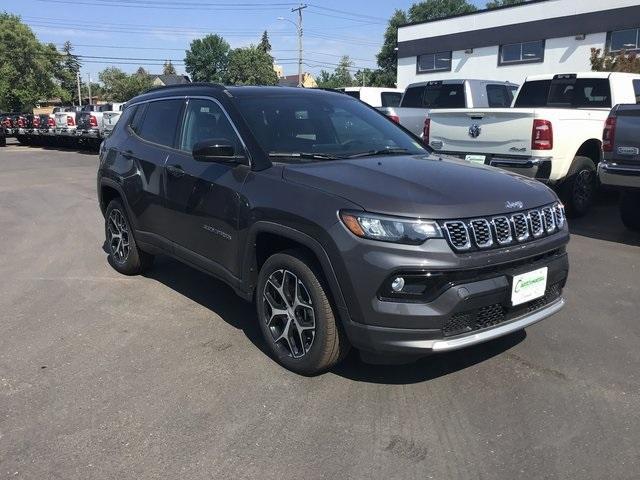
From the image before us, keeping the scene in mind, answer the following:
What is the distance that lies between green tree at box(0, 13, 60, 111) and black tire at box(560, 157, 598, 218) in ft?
203

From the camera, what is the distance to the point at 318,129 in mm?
4355

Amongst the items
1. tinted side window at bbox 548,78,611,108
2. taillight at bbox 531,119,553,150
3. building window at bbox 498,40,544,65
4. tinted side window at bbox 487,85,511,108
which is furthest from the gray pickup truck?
A: building window at bbox 498,40,544,65

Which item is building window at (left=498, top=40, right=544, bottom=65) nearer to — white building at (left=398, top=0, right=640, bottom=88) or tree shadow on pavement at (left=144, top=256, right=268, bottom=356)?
white building at (left=398, top=0, right=640, bottom=88)

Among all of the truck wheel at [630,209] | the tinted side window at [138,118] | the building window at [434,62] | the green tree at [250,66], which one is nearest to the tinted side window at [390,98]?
the truck wheel at [630,209]

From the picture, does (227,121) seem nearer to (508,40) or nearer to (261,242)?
(261,242)

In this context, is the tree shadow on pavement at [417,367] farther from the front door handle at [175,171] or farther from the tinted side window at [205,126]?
the front door handle at [175,171]

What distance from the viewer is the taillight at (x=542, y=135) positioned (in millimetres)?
7363

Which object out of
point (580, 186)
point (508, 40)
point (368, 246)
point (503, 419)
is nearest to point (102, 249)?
point (368, 246)

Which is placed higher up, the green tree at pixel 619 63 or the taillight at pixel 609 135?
the green tree at pixel 619 63

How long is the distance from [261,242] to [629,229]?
19.3 feet

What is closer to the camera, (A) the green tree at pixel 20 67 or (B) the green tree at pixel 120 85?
(A) the green tree at pixel 20 67

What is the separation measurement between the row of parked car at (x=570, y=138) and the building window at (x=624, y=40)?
17.4 meters

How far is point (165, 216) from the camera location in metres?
4.79

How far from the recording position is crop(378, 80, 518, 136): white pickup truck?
11.8m
